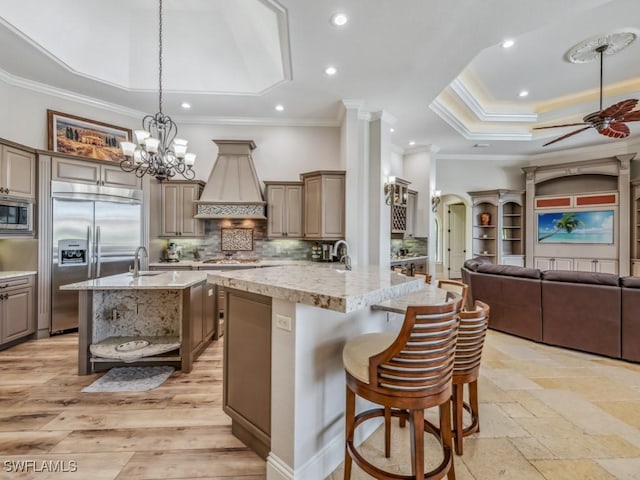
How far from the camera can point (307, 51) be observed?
3383 millimetres

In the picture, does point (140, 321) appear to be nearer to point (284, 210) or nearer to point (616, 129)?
point (284, 210)

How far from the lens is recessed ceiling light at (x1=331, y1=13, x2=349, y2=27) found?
2834mm

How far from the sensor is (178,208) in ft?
16.7

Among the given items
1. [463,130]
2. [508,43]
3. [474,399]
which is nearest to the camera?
[474,399]

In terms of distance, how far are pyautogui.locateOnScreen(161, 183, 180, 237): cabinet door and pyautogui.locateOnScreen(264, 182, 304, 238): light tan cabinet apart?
1.58m

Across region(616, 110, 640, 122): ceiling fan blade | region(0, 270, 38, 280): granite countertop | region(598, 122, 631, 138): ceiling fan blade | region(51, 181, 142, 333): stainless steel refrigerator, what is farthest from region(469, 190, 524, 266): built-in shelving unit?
region(0, 270, 38, 280): granite countertop

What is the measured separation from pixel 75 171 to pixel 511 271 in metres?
6.23

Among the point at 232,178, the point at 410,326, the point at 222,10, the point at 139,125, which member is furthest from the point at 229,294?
the point at 139,125

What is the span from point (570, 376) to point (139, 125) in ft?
23.2

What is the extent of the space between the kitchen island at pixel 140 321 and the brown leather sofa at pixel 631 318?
4611 millimetres

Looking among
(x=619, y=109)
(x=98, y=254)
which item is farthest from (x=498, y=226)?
(x=98, y=254)

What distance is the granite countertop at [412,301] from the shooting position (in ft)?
6.63

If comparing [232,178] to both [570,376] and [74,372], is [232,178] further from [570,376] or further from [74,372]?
[570,376]

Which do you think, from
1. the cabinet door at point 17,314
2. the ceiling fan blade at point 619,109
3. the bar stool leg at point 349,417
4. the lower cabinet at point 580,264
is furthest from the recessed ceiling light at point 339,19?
the lower cabinet at point 580,264
